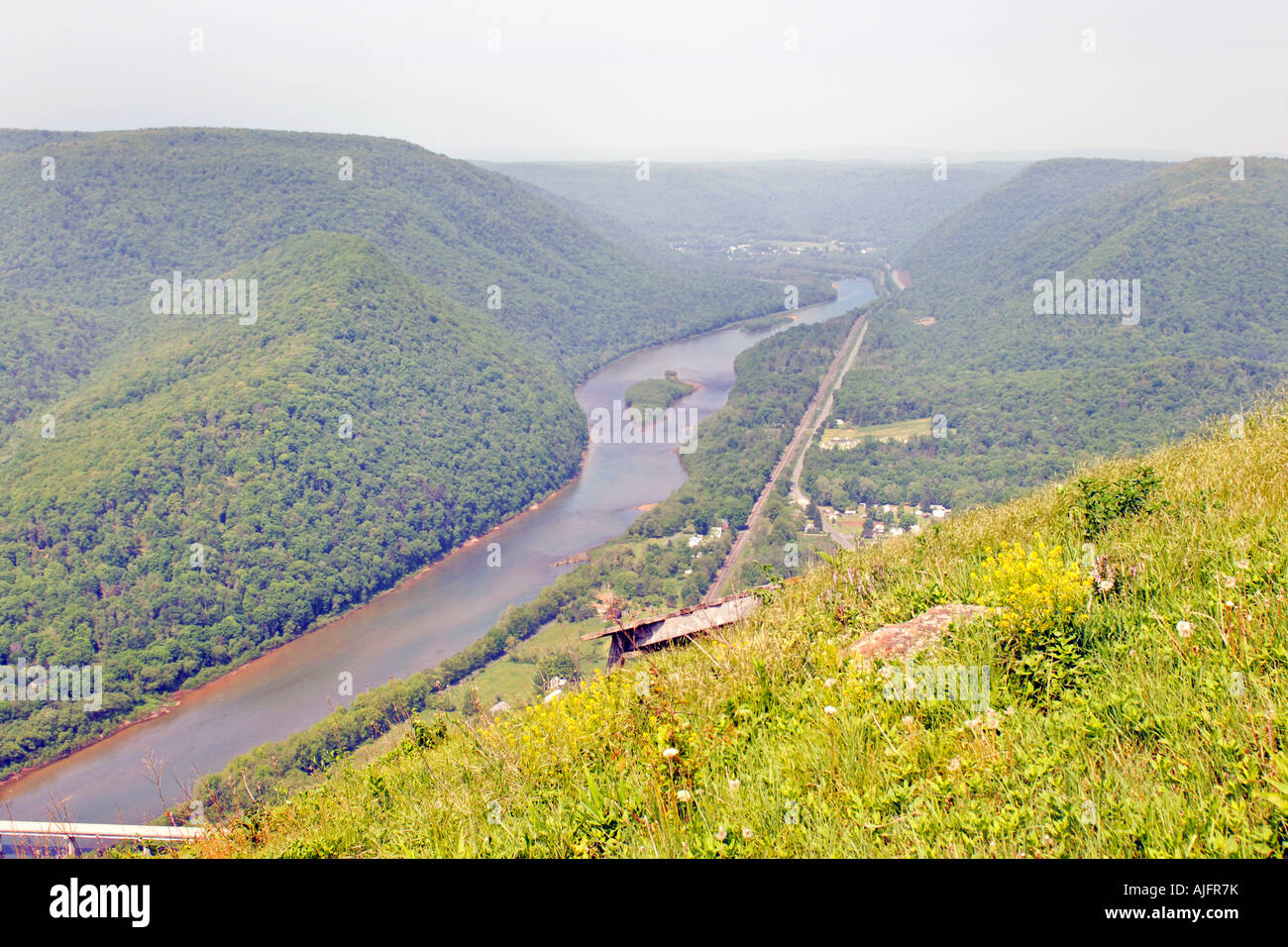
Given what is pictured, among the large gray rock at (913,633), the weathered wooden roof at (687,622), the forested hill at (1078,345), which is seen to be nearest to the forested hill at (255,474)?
the forested hill at (1078,345)

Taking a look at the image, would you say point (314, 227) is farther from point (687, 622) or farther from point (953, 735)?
point (953, 735)

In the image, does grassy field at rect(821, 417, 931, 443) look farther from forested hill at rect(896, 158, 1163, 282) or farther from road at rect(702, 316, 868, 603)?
forested hill at rect(896, 158, 1163, 282)

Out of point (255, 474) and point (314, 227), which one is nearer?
point (255, 474)

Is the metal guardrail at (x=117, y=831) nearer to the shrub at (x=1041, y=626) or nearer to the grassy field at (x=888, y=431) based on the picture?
the shrub at (x=1041, y=626)

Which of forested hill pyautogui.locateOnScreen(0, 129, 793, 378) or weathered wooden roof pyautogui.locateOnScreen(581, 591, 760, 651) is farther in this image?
forested hill pyautogui.locateOnScreen(0, 129, 793, 378)

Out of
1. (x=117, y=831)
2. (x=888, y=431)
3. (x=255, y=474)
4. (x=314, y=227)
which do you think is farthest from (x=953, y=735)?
(x=314, y=227)

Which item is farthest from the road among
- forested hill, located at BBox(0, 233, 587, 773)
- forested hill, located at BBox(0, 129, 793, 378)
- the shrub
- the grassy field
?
forested hill, located at BBox(0, 129, 793, 378)
